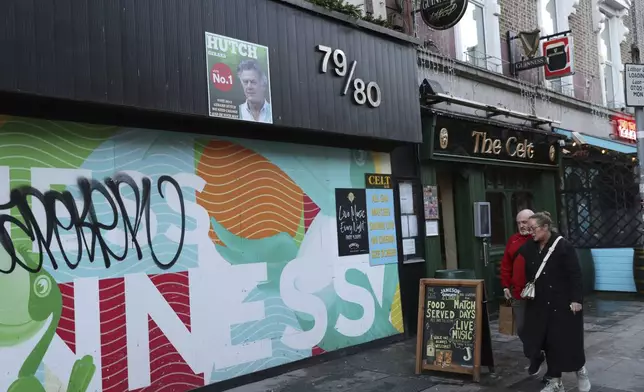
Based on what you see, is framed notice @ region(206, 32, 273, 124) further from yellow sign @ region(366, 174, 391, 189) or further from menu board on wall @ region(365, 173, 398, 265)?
menu board on wall @ region(365, 173, 398, 265)

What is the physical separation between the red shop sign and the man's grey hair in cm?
1274

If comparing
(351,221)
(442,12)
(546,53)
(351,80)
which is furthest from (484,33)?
(351,221)

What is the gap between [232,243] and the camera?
6559 millimetres

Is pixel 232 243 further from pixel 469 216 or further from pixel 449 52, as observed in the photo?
pixel 449 52

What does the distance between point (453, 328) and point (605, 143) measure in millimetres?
9839

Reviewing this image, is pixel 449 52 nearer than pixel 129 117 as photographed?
No

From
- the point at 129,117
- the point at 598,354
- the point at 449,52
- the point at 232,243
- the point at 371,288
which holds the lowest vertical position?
the point at 598,354

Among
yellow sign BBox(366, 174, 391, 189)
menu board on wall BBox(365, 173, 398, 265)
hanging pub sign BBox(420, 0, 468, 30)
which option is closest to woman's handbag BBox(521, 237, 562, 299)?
menu board on wall BBox(365, 173, 398, 265)

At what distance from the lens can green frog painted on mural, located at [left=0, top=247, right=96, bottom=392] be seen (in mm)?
4770

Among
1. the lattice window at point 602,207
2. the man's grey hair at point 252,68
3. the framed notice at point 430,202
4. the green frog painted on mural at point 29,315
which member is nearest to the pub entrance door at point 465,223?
the framed notice at point 430,202

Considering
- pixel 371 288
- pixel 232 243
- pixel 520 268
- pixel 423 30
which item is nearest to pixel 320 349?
pixel 371 288

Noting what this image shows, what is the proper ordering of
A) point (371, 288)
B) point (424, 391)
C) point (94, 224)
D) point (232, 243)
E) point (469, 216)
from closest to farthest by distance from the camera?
point (94, 224), point (424, 391), point (232, 243), point (371, 288), point (469, 216)

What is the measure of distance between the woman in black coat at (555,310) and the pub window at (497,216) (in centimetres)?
557

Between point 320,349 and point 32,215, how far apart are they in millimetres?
3801
